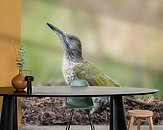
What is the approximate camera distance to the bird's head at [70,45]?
565 centimetres

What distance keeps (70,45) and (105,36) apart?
57 centimetres

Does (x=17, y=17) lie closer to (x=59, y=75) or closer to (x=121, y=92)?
(x=59, y=75)

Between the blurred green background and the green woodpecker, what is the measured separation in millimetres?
71

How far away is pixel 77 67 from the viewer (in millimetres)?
5668

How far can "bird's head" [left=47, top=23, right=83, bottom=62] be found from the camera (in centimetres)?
565

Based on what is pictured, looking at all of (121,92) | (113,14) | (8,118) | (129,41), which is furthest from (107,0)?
(8,118)

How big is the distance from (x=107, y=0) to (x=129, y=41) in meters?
0.73

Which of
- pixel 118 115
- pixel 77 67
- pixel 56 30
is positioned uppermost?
pixel 56 30

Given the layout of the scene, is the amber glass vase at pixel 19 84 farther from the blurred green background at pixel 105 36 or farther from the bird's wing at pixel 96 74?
the bird's wing at pixel 96 74

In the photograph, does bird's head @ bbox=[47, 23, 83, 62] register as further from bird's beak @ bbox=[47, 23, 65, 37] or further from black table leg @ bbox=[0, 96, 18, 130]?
black table leg @ bbox=[0, 96, 18, 130]

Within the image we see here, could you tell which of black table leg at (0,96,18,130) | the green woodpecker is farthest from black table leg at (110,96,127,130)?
the green woodpecker

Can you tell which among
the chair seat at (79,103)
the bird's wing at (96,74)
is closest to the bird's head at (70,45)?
the bird's wing at (96,74)

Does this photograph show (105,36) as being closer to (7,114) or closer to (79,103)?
(79,103)

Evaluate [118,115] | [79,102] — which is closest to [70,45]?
[79,102]
